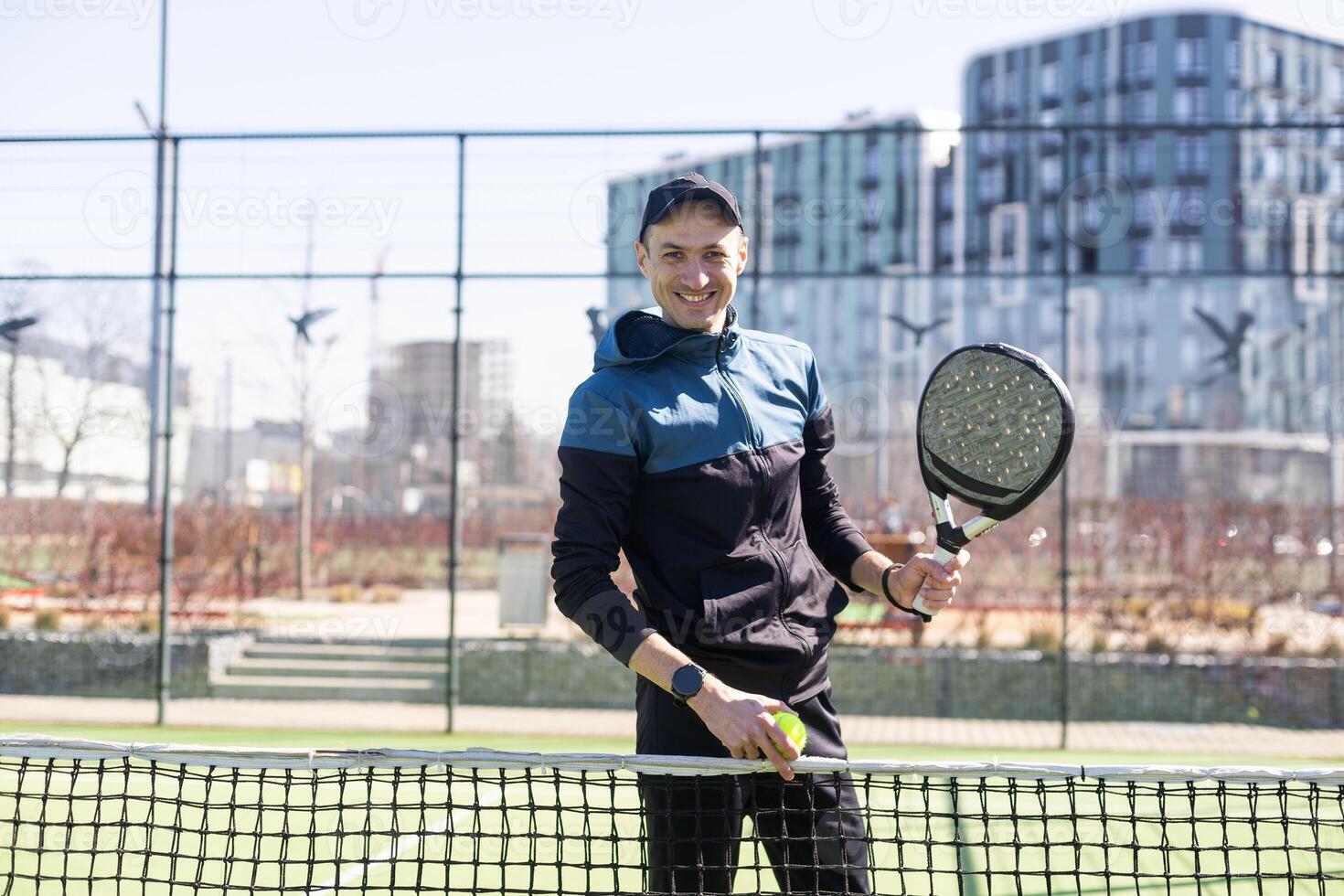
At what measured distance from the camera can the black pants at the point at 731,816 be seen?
2119 millimetres

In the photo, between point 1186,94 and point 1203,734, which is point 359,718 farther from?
point 1186,94

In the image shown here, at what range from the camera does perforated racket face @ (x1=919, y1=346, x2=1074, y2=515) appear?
6.98 feet

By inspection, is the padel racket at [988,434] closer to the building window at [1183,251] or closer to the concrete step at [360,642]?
the concrete step at [360,642]

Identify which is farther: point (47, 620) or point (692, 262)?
point (47, 620)

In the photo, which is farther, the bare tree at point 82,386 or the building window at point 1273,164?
the building window at point 1273,164

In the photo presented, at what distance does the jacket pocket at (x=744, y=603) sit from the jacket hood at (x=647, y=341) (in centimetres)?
39

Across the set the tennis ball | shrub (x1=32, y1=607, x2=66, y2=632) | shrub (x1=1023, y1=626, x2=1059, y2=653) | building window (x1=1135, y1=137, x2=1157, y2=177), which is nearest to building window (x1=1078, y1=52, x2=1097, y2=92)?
building window (x1=1135, y1=137, x2=1157, y2=177)

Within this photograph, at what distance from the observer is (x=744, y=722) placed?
74.0 inches

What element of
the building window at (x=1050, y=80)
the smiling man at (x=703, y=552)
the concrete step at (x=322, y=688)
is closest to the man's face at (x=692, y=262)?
the smiling man at (x=703, y=552)

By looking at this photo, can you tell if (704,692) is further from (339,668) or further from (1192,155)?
(1192,155)

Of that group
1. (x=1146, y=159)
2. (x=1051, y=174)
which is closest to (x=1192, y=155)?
(x=1146, y=159)

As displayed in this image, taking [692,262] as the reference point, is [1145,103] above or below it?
above

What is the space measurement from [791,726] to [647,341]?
2.41ft

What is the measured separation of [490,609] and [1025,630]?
14.8 ft
